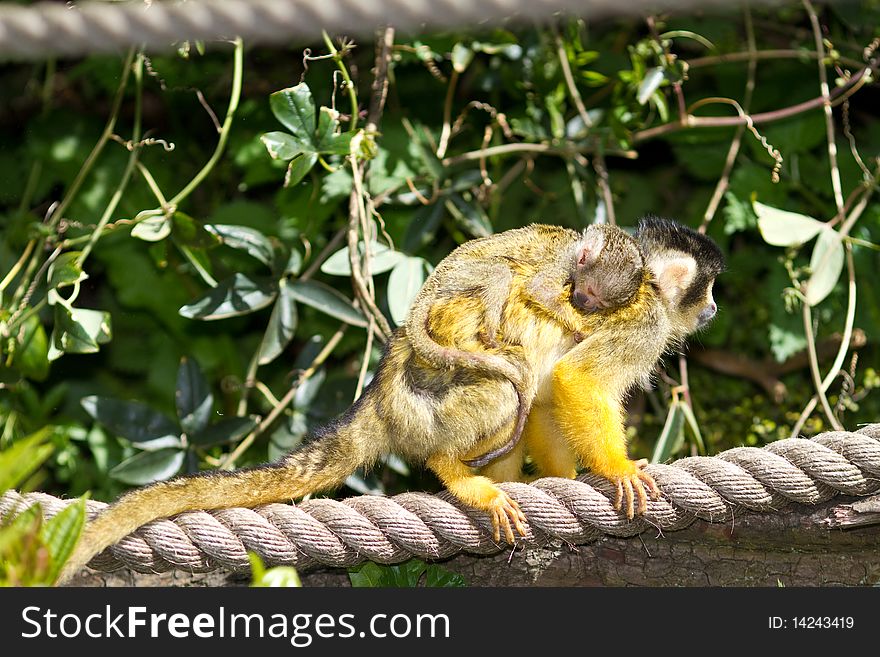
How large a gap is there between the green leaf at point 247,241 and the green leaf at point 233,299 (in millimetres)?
97

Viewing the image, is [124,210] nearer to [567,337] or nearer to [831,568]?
[567,337]

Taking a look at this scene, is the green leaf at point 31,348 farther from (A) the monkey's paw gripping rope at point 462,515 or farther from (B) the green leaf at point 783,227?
(B) the green leaf at point 783,227

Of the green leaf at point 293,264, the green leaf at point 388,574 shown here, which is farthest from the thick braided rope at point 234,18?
the green leaf at point 293,264

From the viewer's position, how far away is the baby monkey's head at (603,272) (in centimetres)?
271

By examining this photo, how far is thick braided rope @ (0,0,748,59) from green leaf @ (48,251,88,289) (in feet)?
5.84

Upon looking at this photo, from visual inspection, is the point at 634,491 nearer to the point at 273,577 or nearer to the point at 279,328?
the point at 273,577

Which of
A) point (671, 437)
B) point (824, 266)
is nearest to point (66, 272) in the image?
point (671, 437)

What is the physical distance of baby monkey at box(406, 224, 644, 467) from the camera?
2.62 meters

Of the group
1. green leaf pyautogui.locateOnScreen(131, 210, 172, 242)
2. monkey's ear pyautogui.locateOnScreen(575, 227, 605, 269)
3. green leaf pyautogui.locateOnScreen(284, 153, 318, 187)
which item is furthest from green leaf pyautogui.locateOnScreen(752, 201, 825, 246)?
green leaf pyautogui.locateOnScreen(131, 210, 172, 242)

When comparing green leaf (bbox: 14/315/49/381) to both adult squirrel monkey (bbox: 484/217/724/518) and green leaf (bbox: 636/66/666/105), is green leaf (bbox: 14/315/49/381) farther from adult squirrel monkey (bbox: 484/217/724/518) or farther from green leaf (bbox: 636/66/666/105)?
green leaf (bbox: 636/66/666/105)

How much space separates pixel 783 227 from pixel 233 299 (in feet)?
6.41

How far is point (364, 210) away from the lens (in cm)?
357

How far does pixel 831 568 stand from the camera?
267cm
